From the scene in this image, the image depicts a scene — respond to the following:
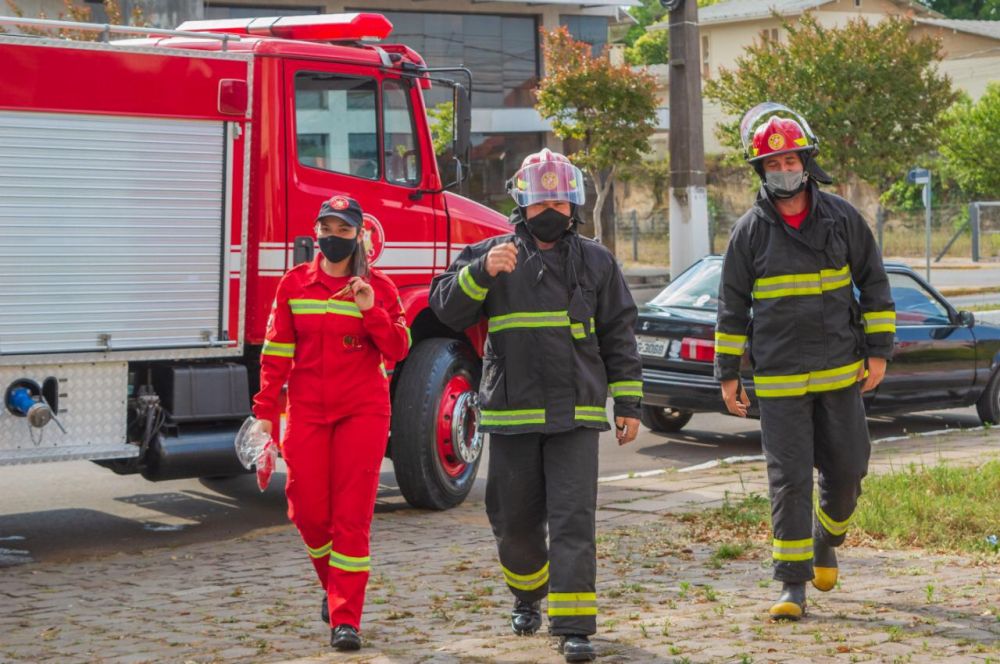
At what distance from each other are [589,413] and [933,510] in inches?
122

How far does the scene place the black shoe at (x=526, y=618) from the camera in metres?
6.04

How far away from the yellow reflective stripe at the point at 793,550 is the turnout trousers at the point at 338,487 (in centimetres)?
165

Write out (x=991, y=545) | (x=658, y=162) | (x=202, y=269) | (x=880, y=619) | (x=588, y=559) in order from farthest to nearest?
1. (x=658, y=162)
2. (x=202, y=269)
3. (x=991, y=545)
4. (x=880, y=619)
5. (x=588, y=559)

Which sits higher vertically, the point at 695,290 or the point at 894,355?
the point at 695,290

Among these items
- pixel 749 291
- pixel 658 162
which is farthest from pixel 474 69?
pixel 749 291

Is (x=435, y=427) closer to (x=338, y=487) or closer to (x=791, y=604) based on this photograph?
(x=338, y=487)

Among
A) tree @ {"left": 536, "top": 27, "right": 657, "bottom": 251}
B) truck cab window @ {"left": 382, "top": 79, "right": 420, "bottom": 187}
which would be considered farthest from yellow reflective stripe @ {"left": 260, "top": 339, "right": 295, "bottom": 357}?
tree @ {"left": 536, "top": 27, "right": 657, "bottom": 251}

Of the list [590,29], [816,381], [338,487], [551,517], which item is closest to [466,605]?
[338,487]

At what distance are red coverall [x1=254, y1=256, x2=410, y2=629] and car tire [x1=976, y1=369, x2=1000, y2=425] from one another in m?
8.68

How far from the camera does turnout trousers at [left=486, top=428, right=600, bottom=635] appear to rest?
18.6 ft

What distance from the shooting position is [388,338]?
616cm

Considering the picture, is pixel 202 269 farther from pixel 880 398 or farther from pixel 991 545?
pixel 880 398

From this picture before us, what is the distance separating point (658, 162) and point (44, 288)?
171 ft

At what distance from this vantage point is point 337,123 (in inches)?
373
